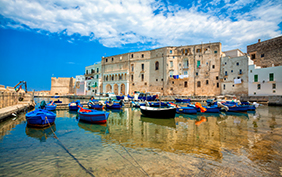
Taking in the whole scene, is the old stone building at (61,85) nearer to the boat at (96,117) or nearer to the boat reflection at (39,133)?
the boat at (96,117)

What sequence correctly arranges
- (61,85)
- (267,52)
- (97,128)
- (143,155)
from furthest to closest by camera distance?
(61,85), (267,52), (97,128), (143,155)

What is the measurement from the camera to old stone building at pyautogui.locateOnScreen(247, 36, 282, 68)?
2856 centimetres

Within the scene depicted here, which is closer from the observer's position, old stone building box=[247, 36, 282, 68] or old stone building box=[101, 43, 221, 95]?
old stone building box=[247, 36, 282, 68]

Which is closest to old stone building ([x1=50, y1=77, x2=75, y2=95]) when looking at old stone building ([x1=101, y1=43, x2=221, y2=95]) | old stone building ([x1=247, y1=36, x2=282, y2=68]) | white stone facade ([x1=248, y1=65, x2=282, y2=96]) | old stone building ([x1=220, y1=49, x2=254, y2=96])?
old stone building ([x1=101, y1=43, x2=221, y2=95])

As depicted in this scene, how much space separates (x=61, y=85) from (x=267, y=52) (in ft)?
200

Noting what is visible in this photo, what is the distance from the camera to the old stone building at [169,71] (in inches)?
1317

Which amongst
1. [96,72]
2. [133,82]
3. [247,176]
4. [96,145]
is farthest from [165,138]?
[96,72]

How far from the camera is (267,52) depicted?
30281 millimetres

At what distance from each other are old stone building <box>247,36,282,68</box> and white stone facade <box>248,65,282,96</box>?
9.58ft

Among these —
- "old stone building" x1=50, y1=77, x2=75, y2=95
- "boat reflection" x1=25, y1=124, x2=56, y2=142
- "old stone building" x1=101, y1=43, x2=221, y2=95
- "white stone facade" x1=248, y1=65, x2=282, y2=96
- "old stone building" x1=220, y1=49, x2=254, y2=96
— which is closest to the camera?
"boat reflection" x1=25, y1=124, x2=56, y2=142

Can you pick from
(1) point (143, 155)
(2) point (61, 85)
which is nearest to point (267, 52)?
(1) point (143, 155)

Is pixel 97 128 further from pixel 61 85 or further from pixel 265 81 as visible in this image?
pixel 61 85

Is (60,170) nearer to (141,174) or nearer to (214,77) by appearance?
(141,174)

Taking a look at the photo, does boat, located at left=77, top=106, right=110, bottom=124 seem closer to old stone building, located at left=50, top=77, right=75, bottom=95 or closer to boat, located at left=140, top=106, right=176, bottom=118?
boat, located at left=140, top=106, right=176, bottom=118
